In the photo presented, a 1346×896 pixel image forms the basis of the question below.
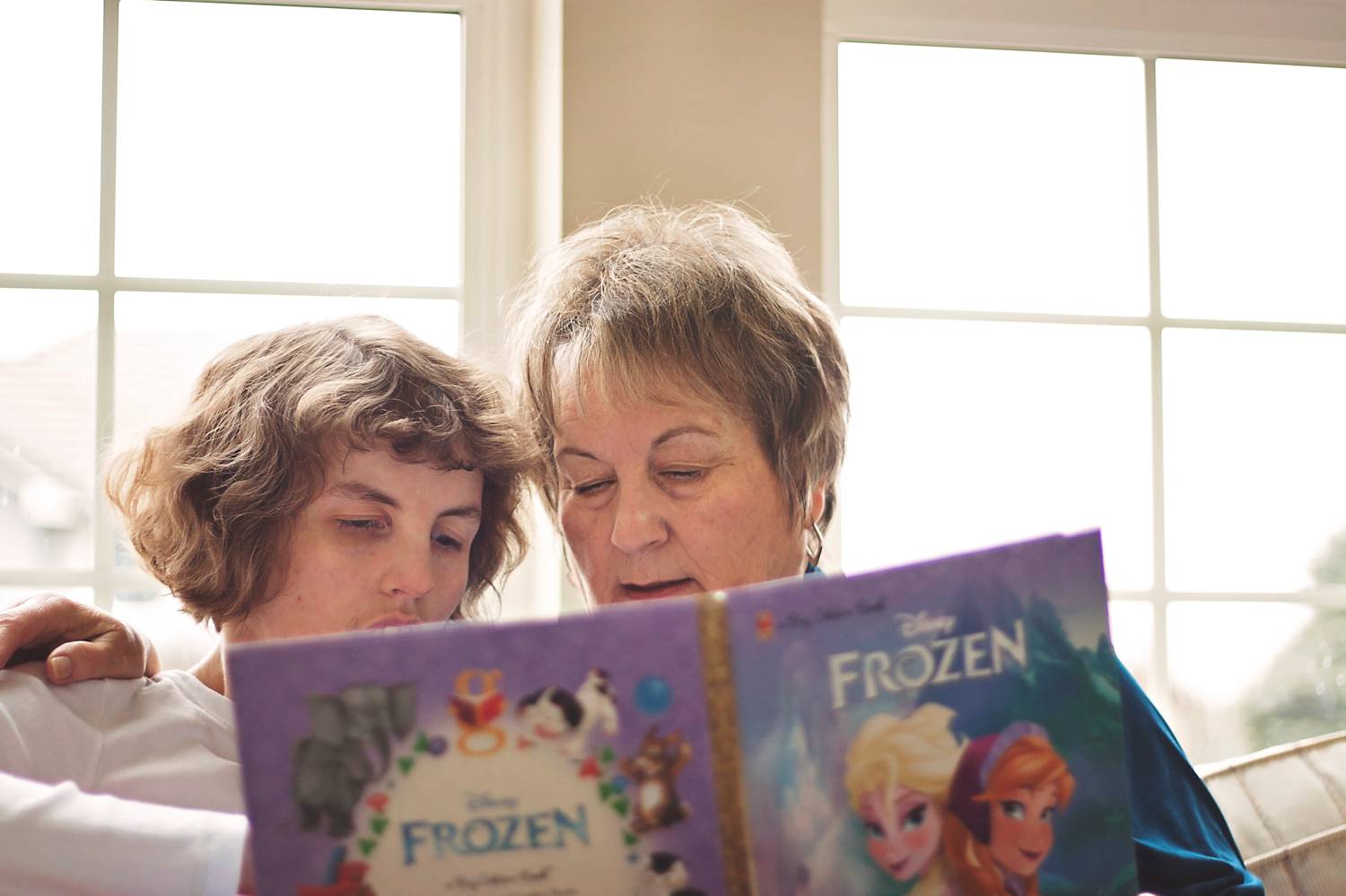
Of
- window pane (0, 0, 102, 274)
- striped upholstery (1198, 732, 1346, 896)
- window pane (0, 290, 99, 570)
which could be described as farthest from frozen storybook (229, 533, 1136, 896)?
window pane (0, 0, 102, 274)

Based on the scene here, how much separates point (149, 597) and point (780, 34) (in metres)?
1.35

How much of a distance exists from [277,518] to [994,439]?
1444 mm

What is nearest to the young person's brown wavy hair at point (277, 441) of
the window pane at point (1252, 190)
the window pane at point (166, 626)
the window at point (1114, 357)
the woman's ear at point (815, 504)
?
the window pane at point (166, 626)

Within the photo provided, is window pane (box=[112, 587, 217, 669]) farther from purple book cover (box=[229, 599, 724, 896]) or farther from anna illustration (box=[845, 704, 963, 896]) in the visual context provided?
anna illustration (box=[845, 704, 963, 896])

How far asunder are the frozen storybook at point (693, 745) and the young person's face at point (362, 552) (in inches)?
20.2

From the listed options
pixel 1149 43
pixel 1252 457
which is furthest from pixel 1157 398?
pixel 1149 43

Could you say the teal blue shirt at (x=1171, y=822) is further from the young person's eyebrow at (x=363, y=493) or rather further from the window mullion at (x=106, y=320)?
the window mullion at (x=106, y=320)

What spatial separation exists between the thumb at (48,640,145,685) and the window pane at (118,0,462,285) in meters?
1.08

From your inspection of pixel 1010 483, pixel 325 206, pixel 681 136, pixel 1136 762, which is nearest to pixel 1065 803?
pixel 1136 762

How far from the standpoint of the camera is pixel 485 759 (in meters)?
0.75

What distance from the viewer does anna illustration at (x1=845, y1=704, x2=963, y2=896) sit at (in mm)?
795

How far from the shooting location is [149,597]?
207cm

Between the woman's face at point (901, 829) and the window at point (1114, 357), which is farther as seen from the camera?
the window at point (1114, 357)

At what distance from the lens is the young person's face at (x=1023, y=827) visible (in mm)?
807
